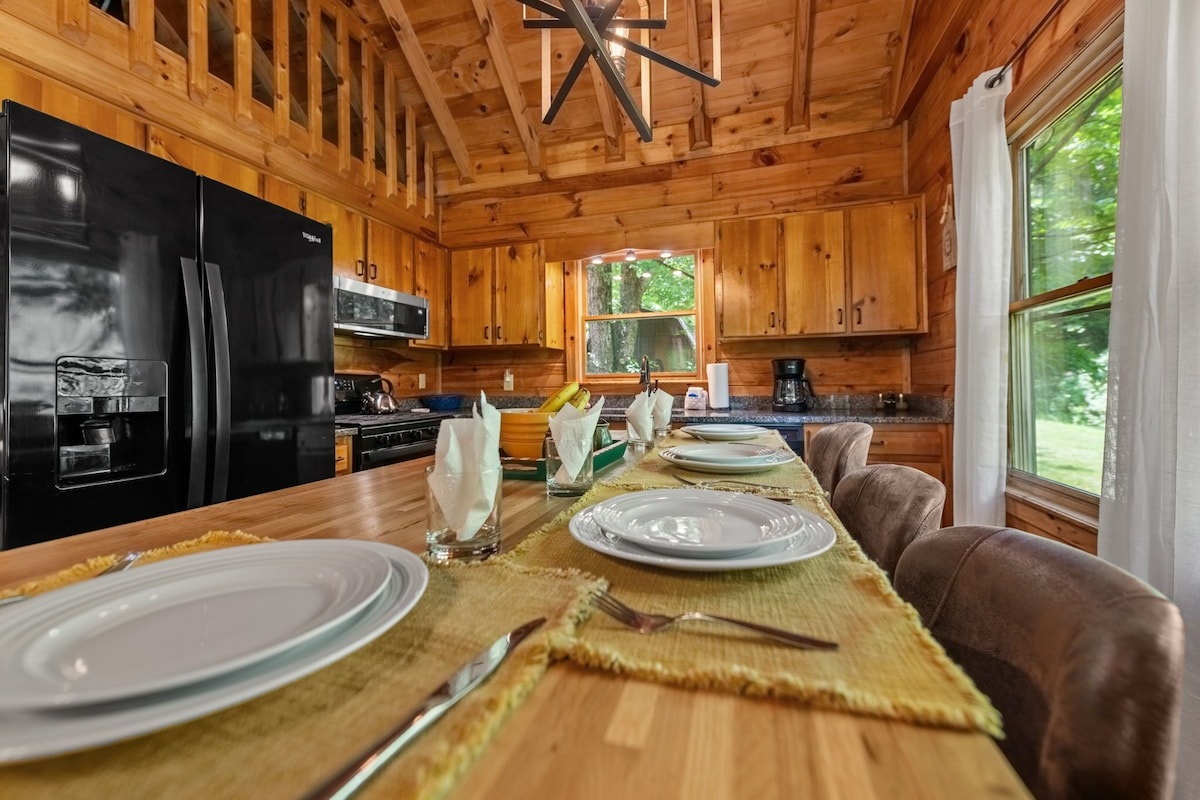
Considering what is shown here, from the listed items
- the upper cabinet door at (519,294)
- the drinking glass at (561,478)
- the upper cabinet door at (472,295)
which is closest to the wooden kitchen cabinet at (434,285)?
the upper cabinet door at (472,295)

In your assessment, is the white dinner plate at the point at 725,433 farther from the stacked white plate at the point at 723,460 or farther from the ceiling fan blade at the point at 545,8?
the ceiling fan blade at the point at 545,8

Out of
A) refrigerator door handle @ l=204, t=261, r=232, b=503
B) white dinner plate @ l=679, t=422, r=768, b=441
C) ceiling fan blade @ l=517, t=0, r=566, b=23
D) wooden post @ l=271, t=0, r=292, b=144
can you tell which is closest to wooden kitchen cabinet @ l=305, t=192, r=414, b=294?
wooden post @ l=271, t=0, r=292, b=144

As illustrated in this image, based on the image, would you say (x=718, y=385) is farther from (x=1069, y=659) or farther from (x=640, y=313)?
(x=1069, y=659)

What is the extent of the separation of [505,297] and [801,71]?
7.92 ft

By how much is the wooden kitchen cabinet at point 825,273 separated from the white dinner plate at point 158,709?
3.07 meters

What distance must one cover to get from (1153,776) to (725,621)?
32 cm

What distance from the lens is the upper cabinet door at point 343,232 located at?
9.30 feet

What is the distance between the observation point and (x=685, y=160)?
346 centimetres

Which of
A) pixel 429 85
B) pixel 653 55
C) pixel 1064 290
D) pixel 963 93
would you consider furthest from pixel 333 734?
pixel 429 85

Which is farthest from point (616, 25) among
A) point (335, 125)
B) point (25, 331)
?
point (335, 125)

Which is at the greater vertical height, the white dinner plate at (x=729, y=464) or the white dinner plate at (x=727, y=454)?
the white dinner plate at (x=727, y=454)

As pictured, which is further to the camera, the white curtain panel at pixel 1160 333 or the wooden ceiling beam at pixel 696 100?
the wooden ceiling beam at pixel 696 100

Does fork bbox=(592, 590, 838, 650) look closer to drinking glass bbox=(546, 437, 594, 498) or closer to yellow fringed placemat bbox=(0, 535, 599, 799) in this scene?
yellow fringed placemat bbox=(0, 535, 599, 799)

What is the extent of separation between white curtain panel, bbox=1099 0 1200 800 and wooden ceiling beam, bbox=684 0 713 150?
2220mm
